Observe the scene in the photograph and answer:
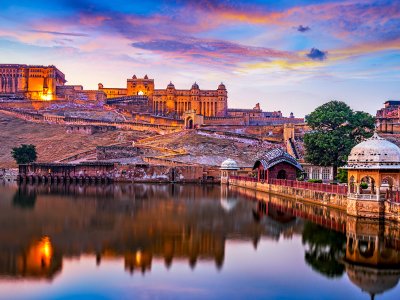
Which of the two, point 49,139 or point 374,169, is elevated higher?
point 49,139

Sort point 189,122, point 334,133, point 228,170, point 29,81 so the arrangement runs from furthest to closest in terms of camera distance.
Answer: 1. point 29,81
2. point 189,122
3. point 228,170
4. point 334,133

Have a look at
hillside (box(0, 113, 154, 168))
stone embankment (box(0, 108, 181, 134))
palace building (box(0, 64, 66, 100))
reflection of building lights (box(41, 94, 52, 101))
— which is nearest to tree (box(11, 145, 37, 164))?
hillside (box(0, 113, 154, 168))

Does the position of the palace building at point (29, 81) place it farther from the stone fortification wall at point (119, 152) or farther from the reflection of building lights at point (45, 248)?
the reflection of building lights at point (45, 248)

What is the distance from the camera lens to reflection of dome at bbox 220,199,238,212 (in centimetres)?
2646

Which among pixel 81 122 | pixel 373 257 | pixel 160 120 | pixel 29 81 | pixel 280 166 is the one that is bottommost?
pixel 373 257

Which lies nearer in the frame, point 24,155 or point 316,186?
point 316,186

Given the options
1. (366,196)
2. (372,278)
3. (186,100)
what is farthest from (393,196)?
(186,100)

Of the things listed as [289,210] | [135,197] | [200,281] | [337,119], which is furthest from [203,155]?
[200,281]

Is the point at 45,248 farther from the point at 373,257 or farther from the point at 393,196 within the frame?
the point at 393,196

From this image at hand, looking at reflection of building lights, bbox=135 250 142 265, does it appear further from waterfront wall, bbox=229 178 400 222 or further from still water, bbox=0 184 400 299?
waterfront wall, bbox=229 178 400 222

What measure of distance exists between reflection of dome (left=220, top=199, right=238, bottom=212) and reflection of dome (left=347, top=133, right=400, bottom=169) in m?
6.77

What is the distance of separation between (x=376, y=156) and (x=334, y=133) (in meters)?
18.2

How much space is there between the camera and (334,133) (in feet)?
128

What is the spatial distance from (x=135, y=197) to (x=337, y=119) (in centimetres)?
1709
